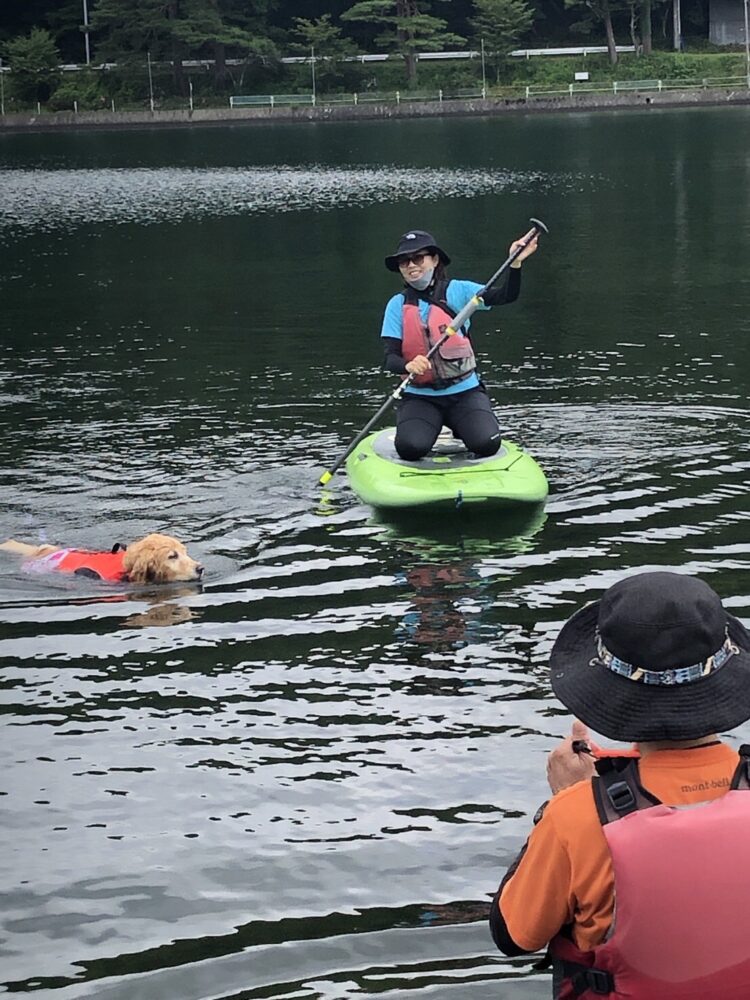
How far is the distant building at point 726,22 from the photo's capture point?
82.8 metres

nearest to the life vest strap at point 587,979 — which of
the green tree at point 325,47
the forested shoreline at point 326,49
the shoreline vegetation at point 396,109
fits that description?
the shoreline vegetation at point 396,109

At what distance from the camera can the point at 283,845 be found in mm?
6230

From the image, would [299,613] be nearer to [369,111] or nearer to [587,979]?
[587,979]

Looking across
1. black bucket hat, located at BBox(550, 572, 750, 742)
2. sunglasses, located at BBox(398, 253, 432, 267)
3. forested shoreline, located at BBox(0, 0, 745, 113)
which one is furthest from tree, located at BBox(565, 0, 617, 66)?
black bucket hat, located at BBox(550, 572, 750, 742)

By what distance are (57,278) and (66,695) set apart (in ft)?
65.5

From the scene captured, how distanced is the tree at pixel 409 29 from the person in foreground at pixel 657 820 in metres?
78.5

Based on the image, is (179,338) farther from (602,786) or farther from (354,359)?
(602,786)

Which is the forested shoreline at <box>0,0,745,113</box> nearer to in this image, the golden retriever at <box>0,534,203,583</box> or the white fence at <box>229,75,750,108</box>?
the white fence at <box>229,75,750,108</box>

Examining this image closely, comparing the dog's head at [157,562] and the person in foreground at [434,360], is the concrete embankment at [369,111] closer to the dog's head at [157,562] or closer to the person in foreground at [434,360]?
the person in foreground at [434,360]

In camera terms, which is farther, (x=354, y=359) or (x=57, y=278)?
(x=57, y=278)

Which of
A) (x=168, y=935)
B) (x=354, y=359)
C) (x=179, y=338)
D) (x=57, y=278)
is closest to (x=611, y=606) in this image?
(x=168, y=935)

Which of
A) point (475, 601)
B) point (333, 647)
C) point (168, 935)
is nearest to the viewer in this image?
point (168, 935)

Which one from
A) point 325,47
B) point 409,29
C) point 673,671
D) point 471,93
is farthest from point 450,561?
point 325,47

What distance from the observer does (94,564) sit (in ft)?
31.2
